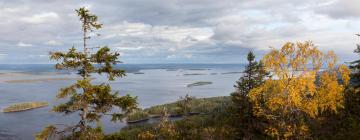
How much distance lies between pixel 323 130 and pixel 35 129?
274ft

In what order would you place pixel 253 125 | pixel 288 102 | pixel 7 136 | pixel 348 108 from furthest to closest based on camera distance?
pixel 7 136 → pixel 348 108 → pixel 253 125 → pixel 288 102

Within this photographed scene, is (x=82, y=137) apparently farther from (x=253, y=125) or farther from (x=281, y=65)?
(x=253, y=125)

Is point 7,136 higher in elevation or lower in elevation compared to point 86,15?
lower

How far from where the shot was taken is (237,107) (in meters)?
42.7

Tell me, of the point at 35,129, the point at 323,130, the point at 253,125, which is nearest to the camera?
the point at 323,130

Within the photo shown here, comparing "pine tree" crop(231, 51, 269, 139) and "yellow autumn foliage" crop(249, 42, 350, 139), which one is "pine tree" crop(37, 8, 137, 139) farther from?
"pine tree" crop(231, 51, 269, 139)

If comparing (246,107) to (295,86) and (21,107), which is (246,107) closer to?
(295,86)

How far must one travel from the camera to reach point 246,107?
41.5m

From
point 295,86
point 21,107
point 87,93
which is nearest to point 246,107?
point 295,86

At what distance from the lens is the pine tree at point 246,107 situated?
41.2m

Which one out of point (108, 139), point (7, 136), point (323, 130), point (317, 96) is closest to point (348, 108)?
point (323, 130)

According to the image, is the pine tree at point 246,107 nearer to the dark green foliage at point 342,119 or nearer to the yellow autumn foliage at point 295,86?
the dark green foliage at point 342,119

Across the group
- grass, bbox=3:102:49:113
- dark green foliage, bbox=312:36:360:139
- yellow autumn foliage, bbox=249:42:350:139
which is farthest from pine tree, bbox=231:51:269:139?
grass, bbox=3:102:49:113

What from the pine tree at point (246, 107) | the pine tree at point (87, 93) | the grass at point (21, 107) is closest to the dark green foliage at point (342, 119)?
the pine tree at point (246, 107)
